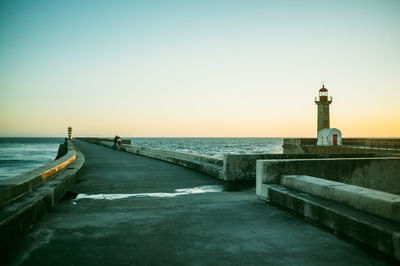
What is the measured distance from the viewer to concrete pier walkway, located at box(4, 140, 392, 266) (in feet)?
11.0

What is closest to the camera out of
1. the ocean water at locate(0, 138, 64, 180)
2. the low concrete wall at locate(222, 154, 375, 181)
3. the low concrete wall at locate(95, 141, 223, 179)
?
the low concrete wall at locate(222, 154, 375, 181)

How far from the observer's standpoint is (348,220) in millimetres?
3904

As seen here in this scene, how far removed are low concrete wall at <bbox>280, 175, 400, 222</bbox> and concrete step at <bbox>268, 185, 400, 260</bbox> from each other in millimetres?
82

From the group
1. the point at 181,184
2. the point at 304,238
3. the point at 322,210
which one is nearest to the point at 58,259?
the point at 304,238

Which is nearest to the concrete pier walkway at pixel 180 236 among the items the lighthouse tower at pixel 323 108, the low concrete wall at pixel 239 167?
the low concrete wall at pixel 239 167

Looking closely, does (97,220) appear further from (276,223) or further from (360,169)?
(360,169)

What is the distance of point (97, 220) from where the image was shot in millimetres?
4902

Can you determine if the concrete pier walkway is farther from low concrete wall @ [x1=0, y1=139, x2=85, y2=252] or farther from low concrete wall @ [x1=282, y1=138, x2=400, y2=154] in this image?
low concrete wall @ [x1=282, y1=138, x2=400, y2=154]

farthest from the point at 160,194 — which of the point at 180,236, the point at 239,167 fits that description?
the point at 180,236

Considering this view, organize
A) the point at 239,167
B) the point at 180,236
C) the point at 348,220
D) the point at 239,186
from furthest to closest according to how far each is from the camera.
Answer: the point at 239,167, the point at 239,186, the point at 180,236, the point at 348,220

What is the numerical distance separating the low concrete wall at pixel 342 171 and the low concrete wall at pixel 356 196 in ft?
2.03

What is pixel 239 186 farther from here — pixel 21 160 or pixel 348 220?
pixel 21 160

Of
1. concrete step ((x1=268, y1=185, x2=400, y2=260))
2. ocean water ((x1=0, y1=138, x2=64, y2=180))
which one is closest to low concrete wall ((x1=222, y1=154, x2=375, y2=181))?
concrete step ((x1=268, y1=185, x2=400, y2=260))

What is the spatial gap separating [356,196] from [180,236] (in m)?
2.49
